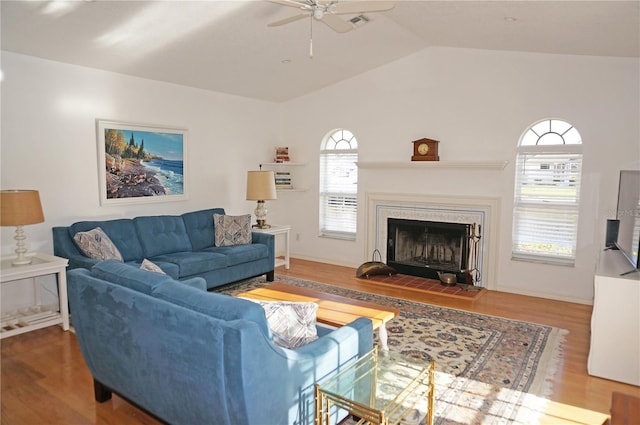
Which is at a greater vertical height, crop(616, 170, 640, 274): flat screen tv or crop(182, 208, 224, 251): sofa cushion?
crop(616, 170, 640, 274): flat screen tv

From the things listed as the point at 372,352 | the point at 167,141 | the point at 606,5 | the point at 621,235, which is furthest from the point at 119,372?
the point at 621,235

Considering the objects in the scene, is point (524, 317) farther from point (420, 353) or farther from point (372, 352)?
point (372, 352)

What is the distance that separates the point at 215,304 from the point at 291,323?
544 millimetres

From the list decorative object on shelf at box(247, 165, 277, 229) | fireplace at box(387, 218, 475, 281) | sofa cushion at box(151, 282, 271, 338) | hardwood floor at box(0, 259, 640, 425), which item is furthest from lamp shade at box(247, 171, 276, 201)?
sofa cushion at box(151, 282, 271, 338)

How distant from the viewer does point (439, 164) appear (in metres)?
5.73

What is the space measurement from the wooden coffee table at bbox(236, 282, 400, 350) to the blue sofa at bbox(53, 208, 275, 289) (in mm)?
1268

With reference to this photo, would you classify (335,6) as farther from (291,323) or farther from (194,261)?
(194,261)

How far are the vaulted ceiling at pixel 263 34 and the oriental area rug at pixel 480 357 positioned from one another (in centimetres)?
278

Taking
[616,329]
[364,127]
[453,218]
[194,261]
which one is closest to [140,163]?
[194,261]

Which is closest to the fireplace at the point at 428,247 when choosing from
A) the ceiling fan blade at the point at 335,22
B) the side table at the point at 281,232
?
the side table at the point at 281,232

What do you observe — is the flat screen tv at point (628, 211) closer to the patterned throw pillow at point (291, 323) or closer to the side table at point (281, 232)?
the patterned throw pillow at point (291, 323)

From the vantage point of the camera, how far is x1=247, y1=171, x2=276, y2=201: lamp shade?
629 centimetres

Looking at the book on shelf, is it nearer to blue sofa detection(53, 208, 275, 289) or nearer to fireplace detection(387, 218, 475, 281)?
blue sofa detection(53, 208, 275, 289)

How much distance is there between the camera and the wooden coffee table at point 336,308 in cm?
331
